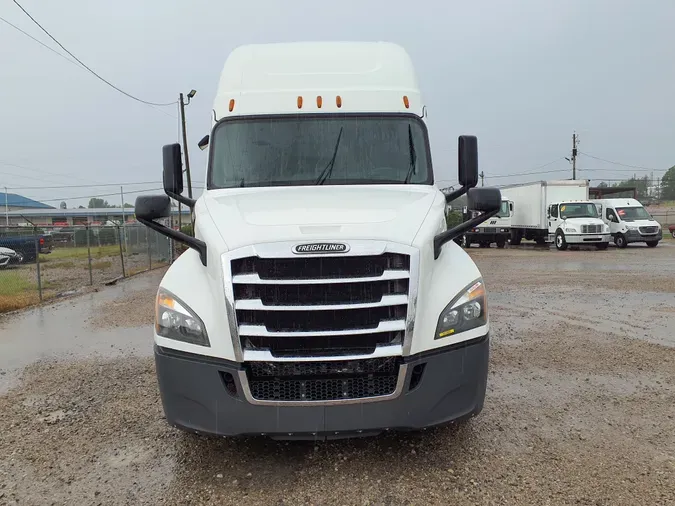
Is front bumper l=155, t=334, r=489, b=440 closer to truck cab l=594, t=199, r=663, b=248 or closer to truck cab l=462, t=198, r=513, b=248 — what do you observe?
truck cab l=594, t=199, r=663, b=248

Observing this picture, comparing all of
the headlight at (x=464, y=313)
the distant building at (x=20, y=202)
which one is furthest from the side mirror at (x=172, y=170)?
the distant building at (x=20, y=202)

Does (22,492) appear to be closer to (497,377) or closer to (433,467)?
(433,467)

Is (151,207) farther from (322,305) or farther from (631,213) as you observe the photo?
(631,213)

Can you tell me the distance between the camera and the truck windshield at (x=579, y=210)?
2452cm

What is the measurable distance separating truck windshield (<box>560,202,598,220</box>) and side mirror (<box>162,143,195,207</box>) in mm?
23448

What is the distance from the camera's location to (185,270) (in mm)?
3605

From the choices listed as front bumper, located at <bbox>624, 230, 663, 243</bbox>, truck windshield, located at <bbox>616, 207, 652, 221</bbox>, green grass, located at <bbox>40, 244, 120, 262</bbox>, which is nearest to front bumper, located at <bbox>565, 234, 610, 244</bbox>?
front bumper, located at <bbox>624, 230, 663, 243</bbox>

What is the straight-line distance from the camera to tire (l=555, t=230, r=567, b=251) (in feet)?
78.7

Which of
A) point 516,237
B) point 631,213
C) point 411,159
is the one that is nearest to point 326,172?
point 411,159

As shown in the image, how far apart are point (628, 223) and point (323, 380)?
25686 mm

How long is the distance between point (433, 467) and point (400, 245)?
4.92 ft

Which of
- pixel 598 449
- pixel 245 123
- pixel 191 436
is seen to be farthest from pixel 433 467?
pixel 245 123

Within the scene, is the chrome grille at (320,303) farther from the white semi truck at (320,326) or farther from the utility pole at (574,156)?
the utility pole at (574,156)

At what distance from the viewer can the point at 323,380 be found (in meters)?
3.11
